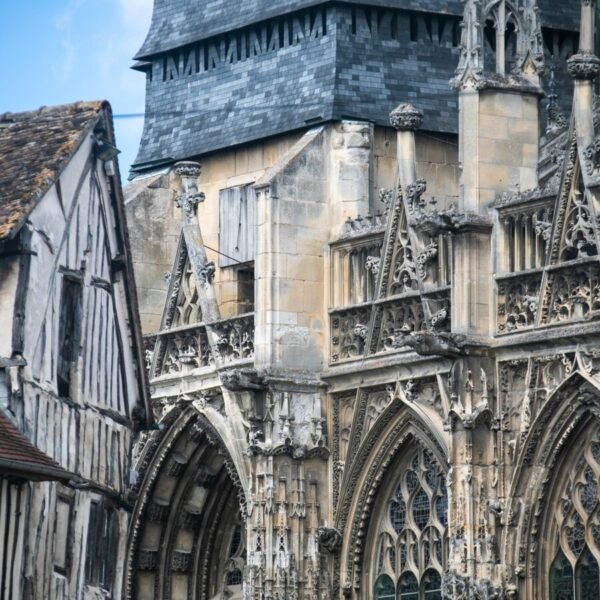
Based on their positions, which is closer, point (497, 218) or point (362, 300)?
point (497, 218)

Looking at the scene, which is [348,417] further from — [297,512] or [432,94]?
[432,94]

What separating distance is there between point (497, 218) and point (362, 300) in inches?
144

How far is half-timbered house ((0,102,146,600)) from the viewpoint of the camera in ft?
109

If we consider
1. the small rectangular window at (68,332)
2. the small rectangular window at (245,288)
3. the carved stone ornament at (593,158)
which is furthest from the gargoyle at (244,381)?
the small rectangular window at (68,332)

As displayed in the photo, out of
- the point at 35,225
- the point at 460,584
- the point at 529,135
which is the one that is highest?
the point at 529,135

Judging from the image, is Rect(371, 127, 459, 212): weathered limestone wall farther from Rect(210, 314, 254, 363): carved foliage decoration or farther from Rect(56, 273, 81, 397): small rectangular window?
Rect(56, 273, 81, 397): small rectangular window

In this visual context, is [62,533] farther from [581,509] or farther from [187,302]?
[187,302]

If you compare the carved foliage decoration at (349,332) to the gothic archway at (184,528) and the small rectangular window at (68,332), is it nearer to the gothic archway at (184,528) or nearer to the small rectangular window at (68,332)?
the gothic archway at (184,528)

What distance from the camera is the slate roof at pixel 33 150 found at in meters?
33.6

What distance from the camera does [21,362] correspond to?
33.2 metres

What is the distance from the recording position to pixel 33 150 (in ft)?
115

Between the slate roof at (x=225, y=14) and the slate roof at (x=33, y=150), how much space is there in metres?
11.7

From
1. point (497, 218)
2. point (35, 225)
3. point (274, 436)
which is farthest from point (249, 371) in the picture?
point (35, 225)

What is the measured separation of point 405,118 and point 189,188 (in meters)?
5.12
